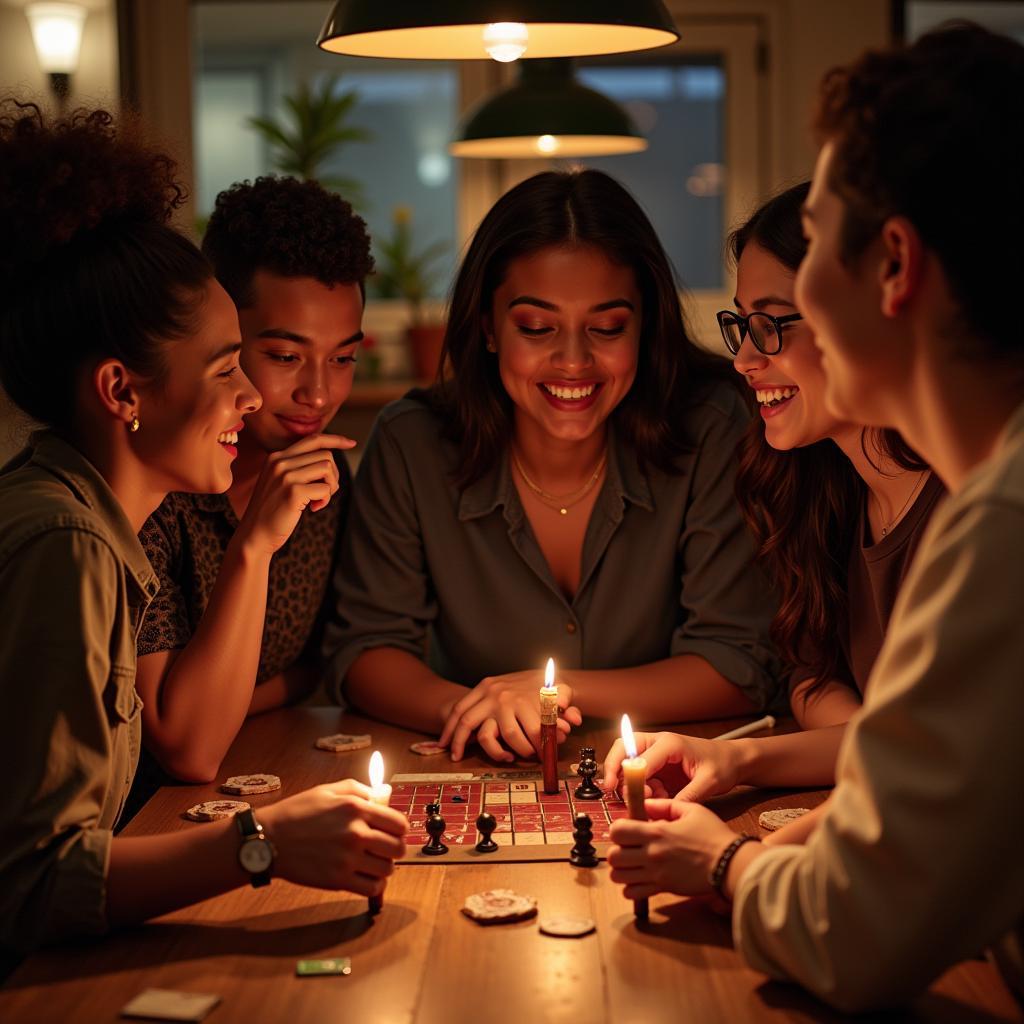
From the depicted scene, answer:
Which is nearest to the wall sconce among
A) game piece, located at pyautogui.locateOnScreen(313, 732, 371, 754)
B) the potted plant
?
the potted plant

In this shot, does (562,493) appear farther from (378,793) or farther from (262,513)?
(378,793)

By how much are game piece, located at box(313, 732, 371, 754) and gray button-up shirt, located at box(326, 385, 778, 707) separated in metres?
0.29

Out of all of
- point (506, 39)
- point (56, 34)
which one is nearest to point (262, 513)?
point (506, 39)

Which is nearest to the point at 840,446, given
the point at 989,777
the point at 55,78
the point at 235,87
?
the point at 989,777

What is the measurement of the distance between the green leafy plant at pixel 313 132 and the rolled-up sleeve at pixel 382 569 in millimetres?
3539

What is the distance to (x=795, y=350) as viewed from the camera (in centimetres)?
214

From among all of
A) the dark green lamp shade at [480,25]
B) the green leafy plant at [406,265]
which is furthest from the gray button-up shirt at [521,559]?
the green leafy plant at [406,265]

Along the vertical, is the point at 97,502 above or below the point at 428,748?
above

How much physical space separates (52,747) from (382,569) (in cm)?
117

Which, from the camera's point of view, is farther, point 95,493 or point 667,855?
point 95,493

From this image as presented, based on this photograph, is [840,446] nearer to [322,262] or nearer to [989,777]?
[322,262]

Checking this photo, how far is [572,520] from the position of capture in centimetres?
267

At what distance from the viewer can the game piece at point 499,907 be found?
153cm

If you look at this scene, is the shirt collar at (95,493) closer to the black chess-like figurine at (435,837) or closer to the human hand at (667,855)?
the black chess-like figurine at (435,837)
